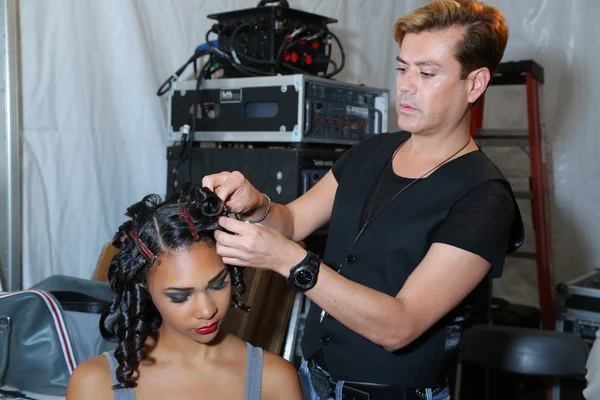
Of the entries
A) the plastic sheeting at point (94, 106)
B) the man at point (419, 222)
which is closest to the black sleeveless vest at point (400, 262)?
the man at point (419, 222)

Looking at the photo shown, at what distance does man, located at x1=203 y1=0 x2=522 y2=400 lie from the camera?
1300mm

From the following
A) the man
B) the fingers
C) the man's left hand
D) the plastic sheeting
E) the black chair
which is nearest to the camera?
the man's left hand

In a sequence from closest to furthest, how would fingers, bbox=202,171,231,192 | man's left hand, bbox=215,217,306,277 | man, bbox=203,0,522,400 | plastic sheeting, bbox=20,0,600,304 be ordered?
man's left hand, bbox=215,217,306,277, man, bbox=203,0,522,400, fingers, bbox=202,171,231,192, plastic sheeting, bbox=20,0,600,304

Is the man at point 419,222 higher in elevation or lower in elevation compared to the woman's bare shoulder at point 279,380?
higher

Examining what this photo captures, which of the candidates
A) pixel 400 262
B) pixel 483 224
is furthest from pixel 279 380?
pixel 483 224

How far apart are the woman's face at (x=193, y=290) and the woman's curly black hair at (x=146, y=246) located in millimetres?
23

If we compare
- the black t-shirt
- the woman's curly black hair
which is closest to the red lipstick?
the woman's curly black hair

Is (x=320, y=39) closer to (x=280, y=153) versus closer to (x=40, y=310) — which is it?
(x=280, y=153)

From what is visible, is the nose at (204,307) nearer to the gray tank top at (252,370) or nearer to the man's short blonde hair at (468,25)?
the gray tank top at (252,370)

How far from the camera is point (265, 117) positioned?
2.29 metres

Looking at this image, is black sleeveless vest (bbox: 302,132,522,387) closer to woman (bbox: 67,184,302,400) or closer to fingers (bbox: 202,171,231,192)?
woman (bbox: 67,184,302,400)

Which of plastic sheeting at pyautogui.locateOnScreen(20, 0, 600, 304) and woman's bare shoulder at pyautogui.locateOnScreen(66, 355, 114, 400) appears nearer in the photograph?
woman's bare shoulder at pyautogui.locateOnScreen(66, 355, 114, 400)

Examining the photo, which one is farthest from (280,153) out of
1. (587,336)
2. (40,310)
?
(587,336)

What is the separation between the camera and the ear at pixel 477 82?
1.42 m
